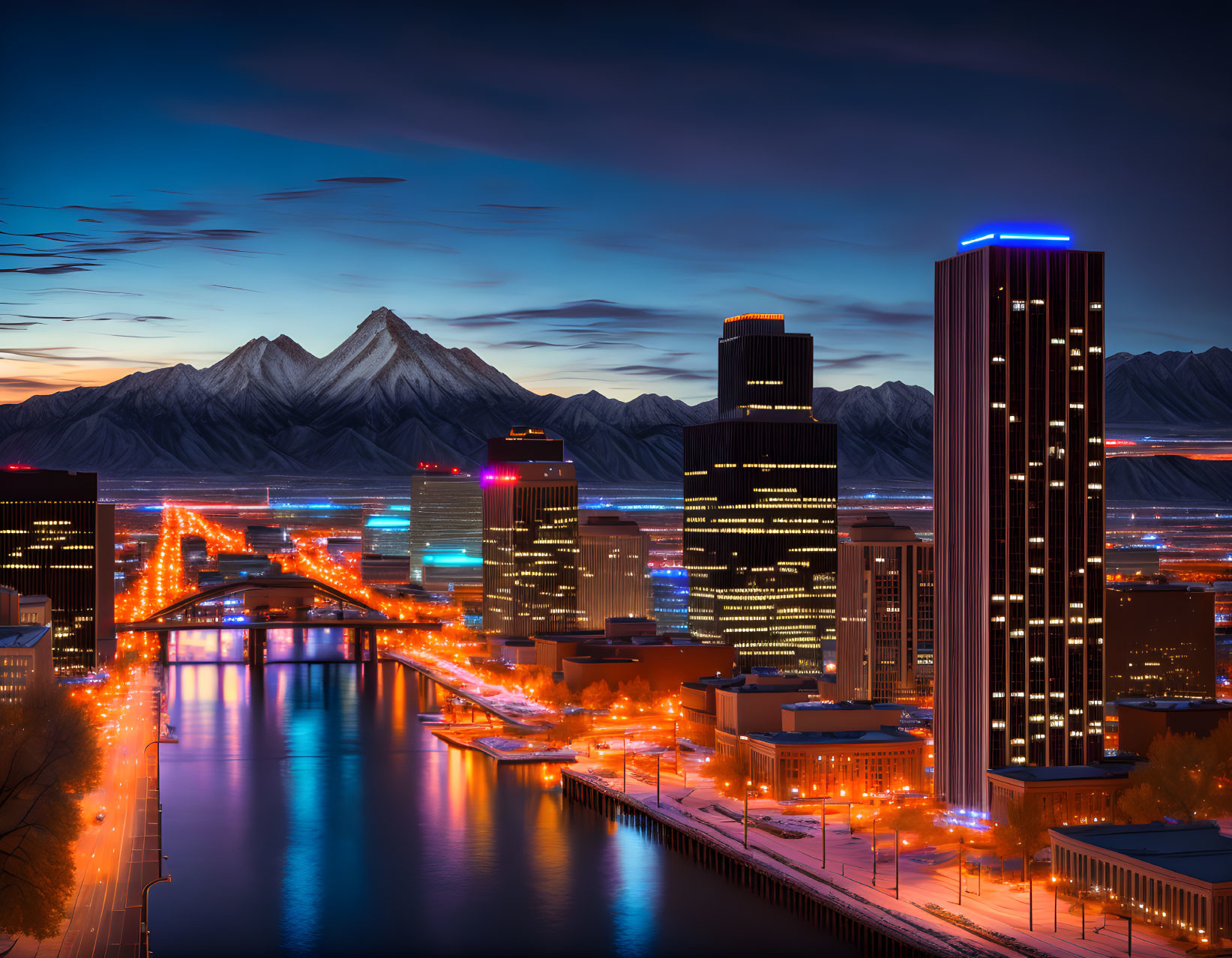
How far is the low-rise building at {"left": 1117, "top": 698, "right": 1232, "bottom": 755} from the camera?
92.2 m

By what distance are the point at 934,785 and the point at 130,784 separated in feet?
133

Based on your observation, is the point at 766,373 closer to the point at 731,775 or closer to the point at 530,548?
the point at 530,548

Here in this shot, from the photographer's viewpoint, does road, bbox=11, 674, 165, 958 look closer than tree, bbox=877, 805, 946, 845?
Yes

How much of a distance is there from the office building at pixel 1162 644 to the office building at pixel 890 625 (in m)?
13.3

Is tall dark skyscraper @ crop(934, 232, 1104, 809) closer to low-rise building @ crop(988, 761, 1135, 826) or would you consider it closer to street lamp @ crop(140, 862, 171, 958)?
low-rise building @ crop(988, 761, 1135, 826)

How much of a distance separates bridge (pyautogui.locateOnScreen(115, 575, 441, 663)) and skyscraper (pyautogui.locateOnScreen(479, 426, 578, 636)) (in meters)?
8.00

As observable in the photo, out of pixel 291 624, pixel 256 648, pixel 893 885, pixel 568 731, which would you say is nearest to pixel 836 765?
pixel 893 885

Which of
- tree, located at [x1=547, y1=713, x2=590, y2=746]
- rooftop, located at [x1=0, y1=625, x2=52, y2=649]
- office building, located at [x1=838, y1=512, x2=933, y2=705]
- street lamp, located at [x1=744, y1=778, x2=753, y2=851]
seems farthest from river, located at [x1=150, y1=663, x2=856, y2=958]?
office building, located at [x1=838, y1=512, x2=933, y2=705]

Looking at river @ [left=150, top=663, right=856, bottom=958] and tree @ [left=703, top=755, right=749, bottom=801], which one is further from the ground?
tree @ [left=703, top=755, right=749, bottom=801]

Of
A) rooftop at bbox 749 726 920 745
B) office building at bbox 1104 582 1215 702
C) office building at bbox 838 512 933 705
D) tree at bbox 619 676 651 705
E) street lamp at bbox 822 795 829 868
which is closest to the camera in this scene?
street lamp at bbox 822 795 829 868

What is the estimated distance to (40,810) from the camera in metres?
62.9

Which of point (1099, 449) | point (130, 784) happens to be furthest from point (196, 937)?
point (1099, 449)

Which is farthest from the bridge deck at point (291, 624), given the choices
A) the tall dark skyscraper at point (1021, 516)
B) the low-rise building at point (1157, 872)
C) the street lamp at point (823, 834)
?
the low-rise building at point (1157, 872)

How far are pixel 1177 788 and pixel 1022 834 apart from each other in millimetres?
9518
